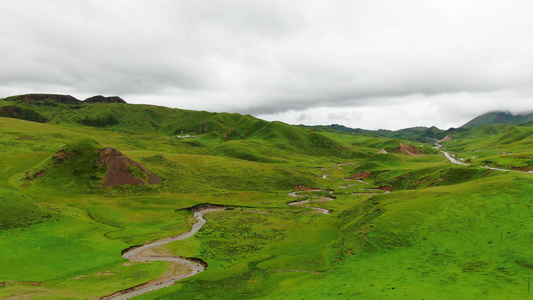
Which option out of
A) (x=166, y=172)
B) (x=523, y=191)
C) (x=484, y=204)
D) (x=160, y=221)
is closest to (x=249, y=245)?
(x=160, y=221)

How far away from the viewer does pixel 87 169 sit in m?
111

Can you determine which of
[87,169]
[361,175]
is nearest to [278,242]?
[87,169]

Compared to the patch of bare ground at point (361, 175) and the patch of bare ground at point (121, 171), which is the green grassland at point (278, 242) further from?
the patch of bare ground at point (361, 175)

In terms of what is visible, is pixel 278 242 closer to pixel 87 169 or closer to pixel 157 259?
pixel 157 259

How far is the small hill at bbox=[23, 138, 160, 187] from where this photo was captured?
10475 centimetres

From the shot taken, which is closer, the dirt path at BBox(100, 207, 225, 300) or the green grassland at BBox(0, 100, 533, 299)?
the green grassland at BBox(0, 100, 533, 299)

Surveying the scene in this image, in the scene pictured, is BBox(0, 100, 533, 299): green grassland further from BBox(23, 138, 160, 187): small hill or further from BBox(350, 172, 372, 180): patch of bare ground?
BBox(350, 172, 372, 180): patch of bare ground

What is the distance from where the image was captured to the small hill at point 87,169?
10475cm

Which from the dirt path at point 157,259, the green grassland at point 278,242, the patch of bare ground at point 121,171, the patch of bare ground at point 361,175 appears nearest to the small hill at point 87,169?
the patch of bare ground at point 121,171

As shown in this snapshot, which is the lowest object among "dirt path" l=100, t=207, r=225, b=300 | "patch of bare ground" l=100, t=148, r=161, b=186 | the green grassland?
"dirt path" l=100, t=207, r=225, b=300

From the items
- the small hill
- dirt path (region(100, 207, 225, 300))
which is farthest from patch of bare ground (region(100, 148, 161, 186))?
dirt path (region(100, 207, 225, 300))

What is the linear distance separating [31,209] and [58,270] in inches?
1122

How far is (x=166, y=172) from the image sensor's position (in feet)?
447

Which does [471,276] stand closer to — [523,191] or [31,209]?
[523,191]
